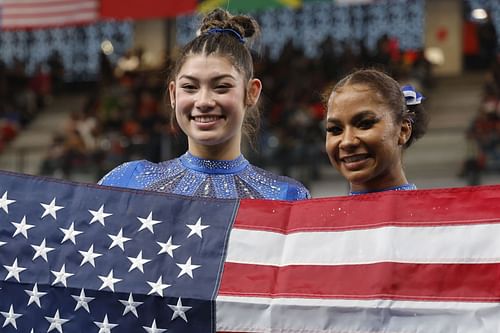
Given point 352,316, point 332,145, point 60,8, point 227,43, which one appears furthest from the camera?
point 60,8

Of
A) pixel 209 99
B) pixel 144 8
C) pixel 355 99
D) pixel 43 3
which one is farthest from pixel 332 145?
pixel 43 3

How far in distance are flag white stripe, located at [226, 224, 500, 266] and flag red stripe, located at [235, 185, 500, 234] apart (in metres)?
0.02

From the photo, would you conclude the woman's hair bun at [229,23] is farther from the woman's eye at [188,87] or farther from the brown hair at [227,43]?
the woman's eye at [188,87]

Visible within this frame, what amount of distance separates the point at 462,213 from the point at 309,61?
11073 millimetres

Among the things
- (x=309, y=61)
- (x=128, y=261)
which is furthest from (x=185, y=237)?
(x=309, y=61)

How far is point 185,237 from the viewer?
11.1 feet

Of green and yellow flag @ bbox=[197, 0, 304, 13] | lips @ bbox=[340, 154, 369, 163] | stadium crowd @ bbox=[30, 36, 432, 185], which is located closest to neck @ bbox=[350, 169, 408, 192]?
lips @ bbox=[340, 154, 369, 163]

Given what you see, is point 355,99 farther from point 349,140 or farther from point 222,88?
point 222,88

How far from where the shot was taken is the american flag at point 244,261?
120 inches

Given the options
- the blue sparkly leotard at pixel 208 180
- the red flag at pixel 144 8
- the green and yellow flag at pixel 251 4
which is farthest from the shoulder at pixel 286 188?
the red flag at pixel 144 8

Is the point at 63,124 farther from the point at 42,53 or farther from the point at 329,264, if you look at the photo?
the point at 329,264

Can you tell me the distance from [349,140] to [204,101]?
604 millimetres

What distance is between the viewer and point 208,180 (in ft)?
12.8

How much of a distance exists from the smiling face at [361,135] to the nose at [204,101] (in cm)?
47
